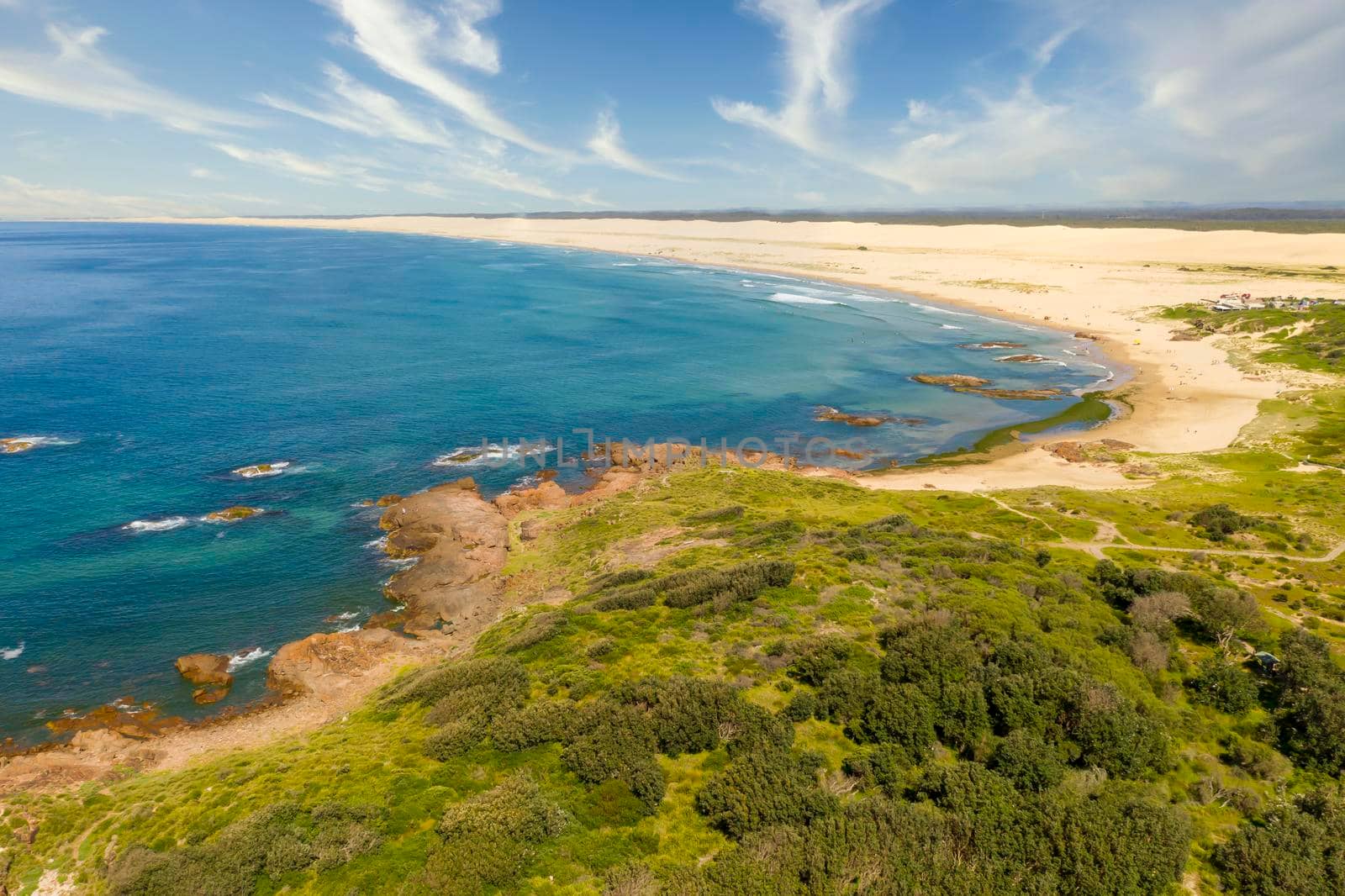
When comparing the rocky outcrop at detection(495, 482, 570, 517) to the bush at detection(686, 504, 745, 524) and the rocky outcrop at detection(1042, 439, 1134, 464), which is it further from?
the rocky outcrop at detection(1042, 439, 1134, 464)

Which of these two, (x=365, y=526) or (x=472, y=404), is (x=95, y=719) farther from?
(x=472, y=404)

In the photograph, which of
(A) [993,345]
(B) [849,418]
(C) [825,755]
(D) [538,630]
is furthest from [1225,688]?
(A) [993,345]

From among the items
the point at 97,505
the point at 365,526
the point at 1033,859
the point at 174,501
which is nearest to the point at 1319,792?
the point at 1033,859

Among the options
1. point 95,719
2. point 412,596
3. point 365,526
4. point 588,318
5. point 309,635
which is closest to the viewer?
point 95,719

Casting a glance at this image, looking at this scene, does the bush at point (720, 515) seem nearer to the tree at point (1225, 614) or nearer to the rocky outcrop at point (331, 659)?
the rocky outcrop at point (331, 659)

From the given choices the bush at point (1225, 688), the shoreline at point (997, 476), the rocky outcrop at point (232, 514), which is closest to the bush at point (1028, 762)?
the bush at point (1225, 688)
